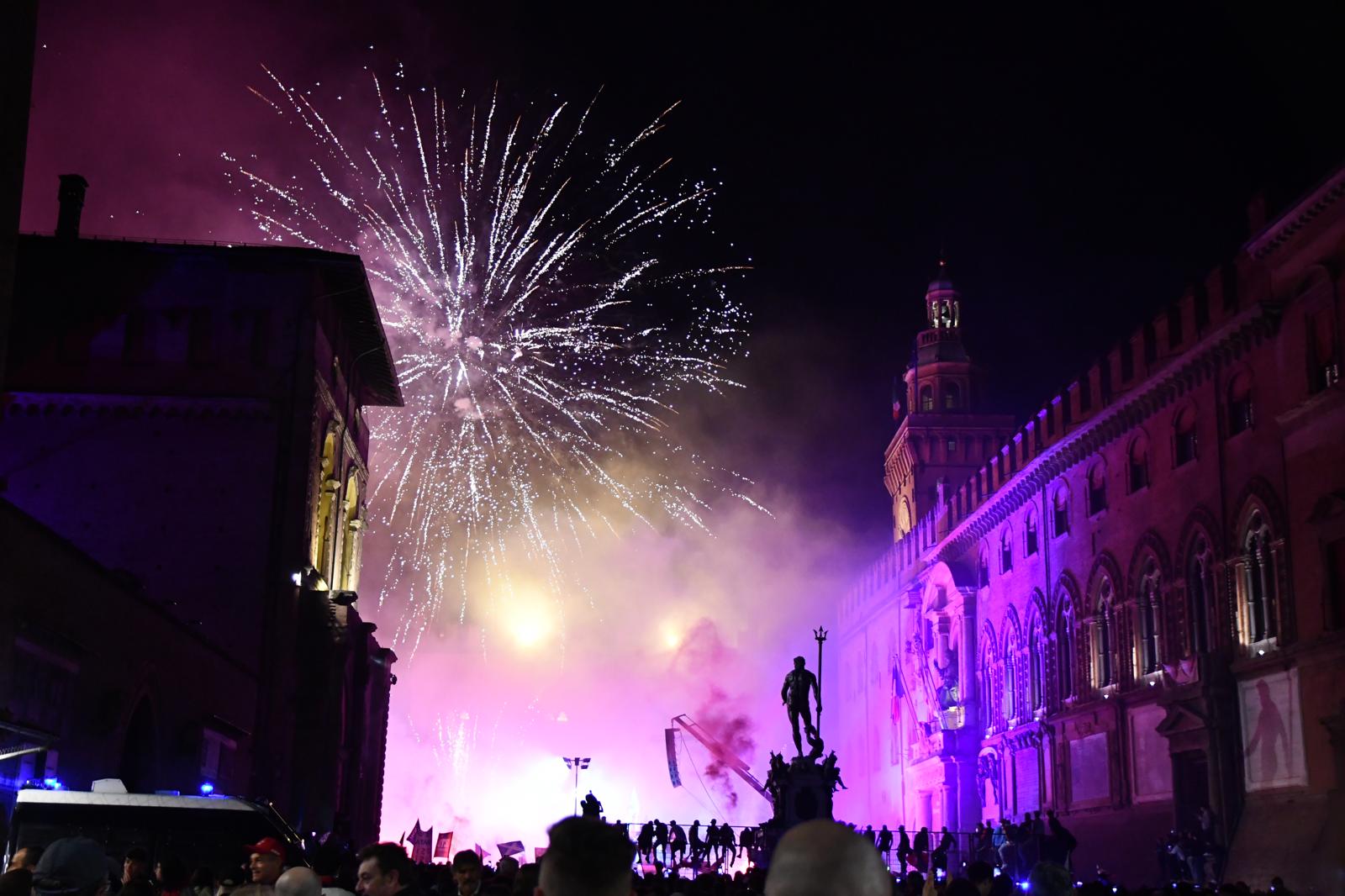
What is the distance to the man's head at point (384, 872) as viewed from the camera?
20.0 feet

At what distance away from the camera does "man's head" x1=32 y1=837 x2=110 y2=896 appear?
6785 millimetres

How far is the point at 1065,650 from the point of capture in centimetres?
4025

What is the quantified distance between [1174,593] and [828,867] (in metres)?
32.1

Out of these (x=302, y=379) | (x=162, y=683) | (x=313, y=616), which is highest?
(x=302, y=379)

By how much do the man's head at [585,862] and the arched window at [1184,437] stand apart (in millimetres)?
31325

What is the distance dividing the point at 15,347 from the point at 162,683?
33.9 feet

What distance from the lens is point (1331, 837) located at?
24.9 metres

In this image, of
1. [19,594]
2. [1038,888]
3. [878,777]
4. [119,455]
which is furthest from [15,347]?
[878,777]

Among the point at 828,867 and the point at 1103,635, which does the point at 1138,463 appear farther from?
the point at 828,867

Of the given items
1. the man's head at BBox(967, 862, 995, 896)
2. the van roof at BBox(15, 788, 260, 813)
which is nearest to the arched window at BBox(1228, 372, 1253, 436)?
the man's head at BBox(967, 862, 995, 896)

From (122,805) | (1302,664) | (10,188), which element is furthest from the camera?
(1302,664)

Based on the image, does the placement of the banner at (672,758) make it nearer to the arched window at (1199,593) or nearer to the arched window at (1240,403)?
the arched window at (1199,593)

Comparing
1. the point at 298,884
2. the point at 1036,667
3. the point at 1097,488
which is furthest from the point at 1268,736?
the point at 298,884

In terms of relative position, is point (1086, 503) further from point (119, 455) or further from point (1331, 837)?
point (119, 455)
